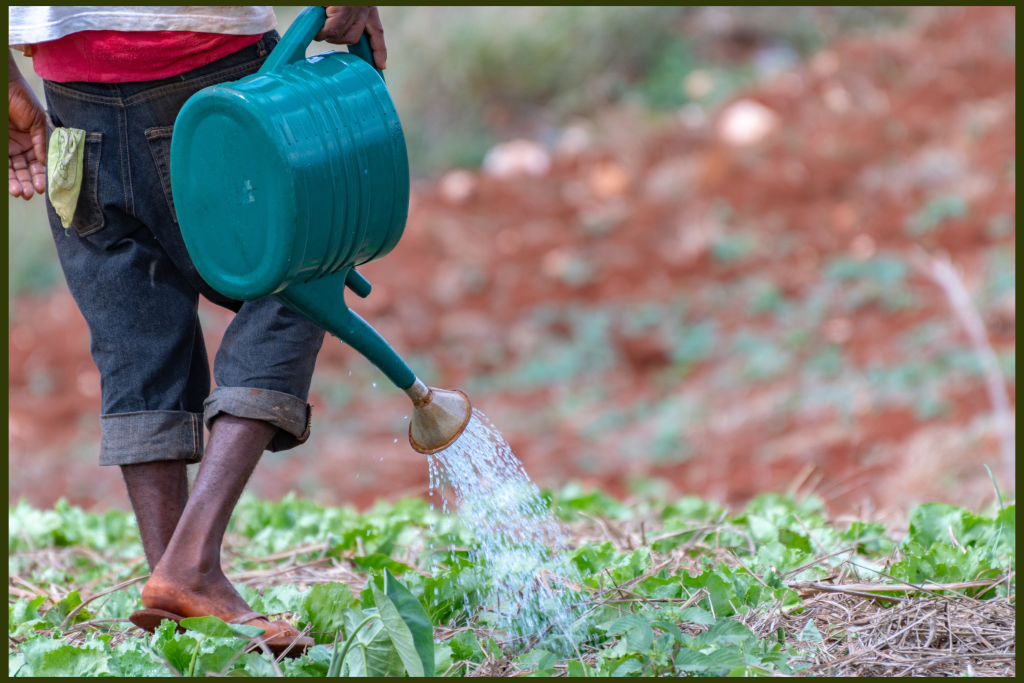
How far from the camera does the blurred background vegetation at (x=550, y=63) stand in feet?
30.0

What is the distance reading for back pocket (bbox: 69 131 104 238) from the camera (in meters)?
1.60

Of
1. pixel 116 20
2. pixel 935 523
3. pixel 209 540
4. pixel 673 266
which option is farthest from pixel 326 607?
pixel 673 266

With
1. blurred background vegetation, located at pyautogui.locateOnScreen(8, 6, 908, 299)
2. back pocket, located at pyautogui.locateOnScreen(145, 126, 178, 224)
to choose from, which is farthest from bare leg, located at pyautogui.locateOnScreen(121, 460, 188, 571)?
blurred background vegetation, located at pyautogui.locateOnScreen(8, 6, 908, 299)

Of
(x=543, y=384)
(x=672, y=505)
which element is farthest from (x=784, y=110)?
(x=672, y=505)

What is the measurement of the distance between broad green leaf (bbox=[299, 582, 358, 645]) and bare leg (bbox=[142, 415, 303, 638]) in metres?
0.09

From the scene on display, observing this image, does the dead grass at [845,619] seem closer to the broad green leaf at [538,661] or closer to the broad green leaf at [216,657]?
the broad green leaf at [538,661]

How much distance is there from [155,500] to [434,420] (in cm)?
52

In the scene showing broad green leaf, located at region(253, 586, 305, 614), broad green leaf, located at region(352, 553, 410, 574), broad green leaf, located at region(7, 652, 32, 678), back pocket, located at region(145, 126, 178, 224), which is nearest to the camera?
broad green leaf, located at region(7, 652, 32, 678)

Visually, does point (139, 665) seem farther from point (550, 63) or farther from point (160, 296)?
point (550, 63)

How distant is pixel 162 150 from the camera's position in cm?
160

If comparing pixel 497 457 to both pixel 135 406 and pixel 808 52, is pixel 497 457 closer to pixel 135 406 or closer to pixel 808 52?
pixel 135 406

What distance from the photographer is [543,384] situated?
591 centimetres

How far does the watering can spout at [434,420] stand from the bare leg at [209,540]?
28cm

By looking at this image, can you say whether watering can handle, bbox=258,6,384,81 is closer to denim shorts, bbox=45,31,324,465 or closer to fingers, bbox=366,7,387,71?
fingers, bbox=366,7,387,71
